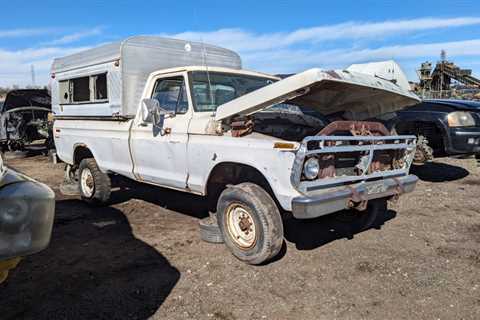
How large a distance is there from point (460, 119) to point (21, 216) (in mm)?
7246

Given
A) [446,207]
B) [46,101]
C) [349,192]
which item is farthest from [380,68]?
[46,101]

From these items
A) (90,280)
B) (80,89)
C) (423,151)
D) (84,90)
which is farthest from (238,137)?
(423,151)

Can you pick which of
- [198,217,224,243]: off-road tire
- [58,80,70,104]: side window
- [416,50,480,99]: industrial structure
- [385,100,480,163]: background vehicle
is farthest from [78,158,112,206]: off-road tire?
[416,50,480,99]: industrial structure

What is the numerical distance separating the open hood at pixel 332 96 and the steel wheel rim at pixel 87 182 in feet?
11.2

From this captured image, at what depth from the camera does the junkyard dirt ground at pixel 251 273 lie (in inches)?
135

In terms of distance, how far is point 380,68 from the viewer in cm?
861

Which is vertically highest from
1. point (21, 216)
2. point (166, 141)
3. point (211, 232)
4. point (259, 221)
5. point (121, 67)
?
point (121, 67)

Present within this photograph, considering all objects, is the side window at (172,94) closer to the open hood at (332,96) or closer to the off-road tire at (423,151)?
the open hood at (332,96)

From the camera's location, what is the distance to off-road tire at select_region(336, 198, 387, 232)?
5.27 meters

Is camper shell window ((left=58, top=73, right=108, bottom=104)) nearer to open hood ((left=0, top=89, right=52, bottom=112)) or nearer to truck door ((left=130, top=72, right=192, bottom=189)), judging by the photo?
truck door ((left=130, top=72, right=192, bottom=189))

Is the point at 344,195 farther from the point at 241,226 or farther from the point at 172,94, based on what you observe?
the point at 172,94

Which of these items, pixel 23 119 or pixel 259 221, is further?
pixel 23 119

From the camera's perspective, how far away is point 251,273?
13.5 ft

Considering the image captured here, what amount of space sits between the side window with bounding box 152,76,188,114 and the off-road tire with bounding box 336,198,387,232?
96.7 inches
